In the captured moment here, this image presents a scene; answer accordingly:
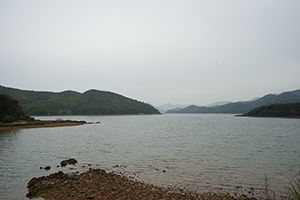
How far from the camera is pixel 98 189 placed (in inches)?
512

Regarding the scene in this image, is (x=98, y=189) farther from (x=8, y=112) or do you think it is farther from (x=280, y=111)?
(x=280, y=111)

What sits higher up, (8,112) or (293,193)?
(8,112)

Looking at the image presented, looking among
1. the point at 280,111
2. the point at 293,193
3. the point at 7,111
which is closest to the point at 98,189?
the point at 293,193

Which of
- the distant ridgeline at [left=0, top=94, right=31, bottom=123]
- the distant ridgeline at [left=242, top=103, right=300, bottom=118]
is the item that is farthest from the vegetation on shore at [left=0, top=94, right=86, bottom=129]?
the distant ridgeline at [left=242, top=103, right=300, bottom=118]

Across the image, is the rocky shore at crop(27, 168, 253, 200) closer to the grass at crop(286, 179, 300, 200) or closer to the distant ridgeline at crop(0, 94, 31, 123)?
the grass at crop(286, 179, 300, 200)

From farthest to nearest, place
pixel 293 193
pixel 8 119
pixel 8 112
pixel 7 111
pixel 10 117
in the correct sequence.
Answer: pixel 8 112
pixel 7 111
pixel 10 117
pixel 8 119
pixel 293 193

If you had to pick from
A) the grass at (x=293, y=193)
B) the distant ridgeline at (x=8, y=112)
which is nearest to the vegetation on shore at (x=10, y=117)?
the distant ridgeline at (x=8, y=112)

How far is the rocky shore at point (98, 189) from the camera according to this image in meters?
11.9

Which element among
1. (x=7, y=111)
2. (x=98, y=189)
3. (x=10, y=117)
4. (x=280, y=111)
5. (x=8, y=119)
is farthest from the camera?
(x=280, y=111)

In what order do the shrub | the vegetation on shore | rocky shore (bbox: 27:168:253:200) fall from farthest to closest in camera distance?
the shrub < the vegetation on shore < rocky shore (bbox: 27:168:253:200)

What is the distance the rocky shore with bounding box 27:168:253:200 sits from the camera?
1191cm

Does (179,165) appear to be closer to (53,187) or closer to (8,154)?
(53,187)

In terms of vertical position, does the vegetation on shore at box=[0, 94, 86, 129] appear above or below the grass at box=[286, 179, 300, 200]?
above

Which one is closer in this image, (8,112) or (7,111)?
(7,111)
